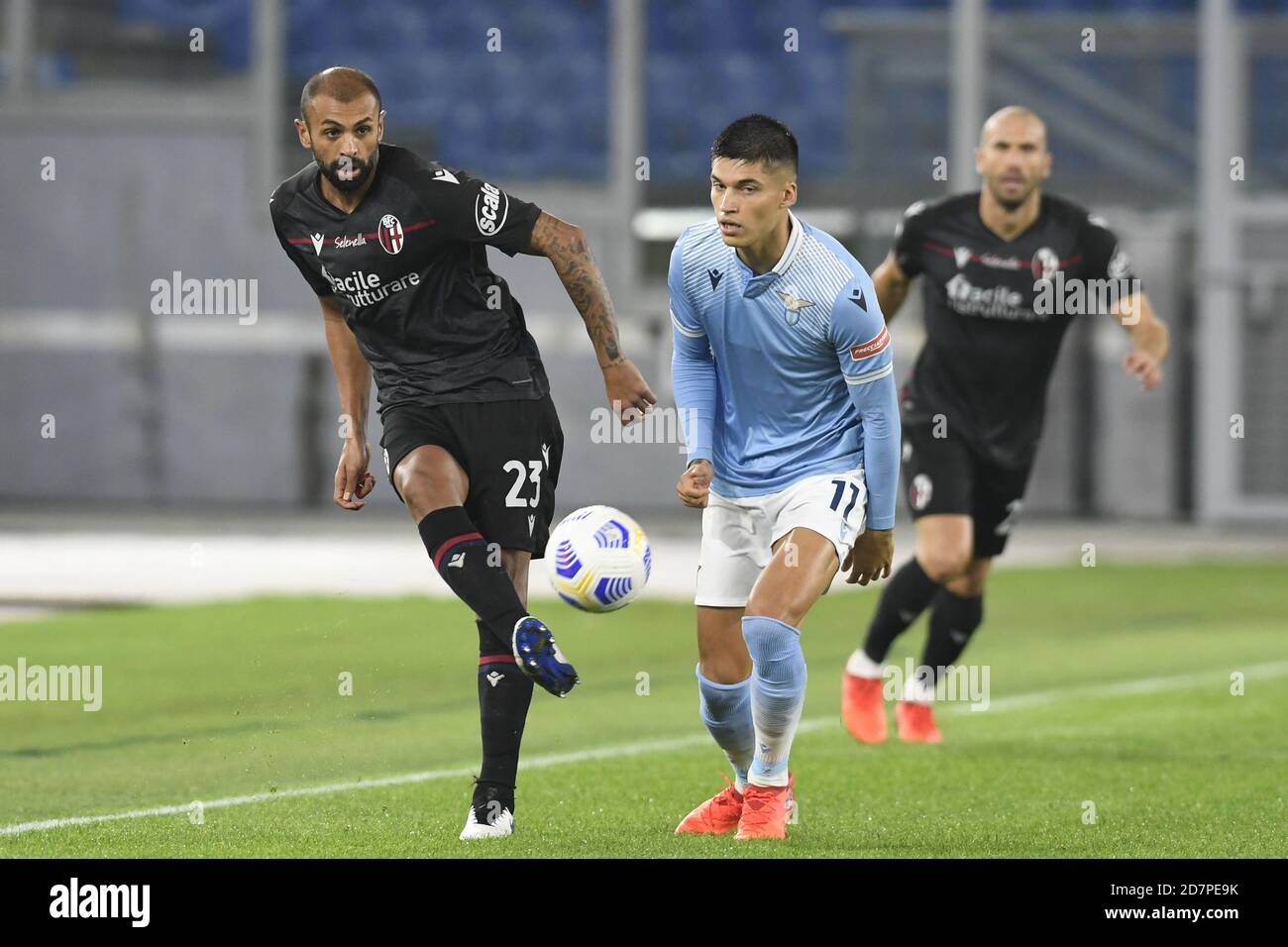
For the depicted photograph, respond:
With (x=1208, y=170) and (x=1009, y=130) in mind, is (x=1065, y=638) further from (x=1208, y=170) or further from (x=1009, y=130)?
(x=1208, y=170)

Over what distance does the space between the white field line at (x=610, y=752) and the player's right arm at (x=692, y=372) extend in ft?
6.23

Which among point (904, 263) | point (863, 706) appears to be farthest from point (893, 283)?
point (863, 706)

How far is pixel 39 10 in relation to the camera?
70.5 feet

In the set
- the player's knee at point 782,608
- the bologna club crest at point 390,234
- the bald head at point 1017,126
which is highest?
the bald head at point 1017,126

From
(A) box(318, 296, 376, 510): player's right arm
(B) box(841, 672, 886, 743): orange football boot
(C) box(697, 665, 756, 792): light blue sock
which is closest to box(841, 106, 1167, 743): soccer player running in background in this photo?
(B) box(841, 672, 886, 743): orange football boot

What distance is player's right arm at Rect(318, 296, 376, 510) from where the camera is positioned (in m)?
6.88

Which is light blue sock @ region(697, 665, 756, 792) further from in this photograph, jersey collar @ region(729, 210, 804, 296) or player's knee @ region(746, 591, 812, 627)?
jersey collar @ region(729, 210, 804, 296)

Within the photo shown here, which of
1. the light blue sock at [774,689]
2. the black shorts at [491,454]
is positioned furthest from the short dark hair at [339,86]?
the light blue sock at [774,689]

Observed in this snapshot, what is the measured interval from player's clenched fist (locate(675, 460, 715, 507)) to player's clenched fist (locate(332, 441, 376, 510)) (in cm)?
107

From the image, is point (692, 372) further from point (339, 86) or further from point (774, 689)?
point (339, 86)

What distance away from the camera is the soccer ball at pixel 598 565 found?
256 inches

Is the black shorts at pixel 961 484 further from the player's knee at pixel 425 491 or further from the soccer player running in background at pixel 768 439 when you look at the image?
the player's knee at pixel 425 491
